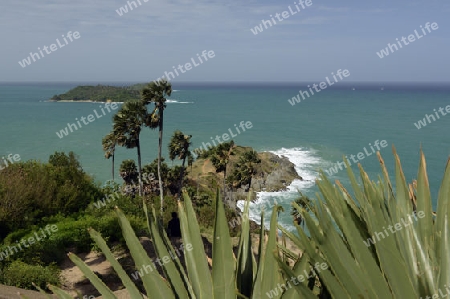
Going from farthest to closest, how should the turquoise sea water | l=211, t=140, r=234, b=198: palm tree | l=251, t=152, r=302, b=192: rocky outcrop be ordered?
the turquoise sea water
l=251, t=152, r=302, b=192: rocky outcrop
l=211, t=140, r=234, b=198: palm tree

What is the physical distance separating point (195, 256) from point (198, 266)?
0.08 meters

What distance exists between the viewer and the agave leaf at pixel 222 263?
1734 mm

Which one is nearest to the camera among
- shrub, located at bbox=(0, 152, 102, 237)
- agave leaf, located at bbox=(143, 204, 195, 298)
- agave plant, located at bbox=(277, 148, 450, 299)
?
agave plant, located at bbox=(277, 148, 450, 299)

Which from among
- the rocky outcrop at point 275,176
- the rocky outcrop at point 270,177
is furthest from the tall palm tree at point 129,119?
the rocky outcrop at point 275,176

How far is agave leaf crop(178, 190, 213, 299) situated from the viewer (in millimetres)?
1843

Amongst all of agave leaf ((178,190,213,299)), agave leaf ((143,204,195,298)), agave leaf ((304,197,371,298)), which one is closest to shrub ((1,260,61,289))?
agave leaf ((143,204,195,298))

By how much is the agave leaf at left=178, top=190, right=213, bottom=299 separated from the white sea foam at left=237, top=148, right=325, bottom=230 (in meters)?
23.0

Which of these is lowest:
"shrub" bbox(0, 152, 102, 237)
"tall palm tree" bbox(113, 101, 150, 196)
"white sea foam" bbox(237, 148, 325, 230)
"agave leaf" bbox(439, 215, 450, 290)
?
"white sea foam" bbox(237, 148, 325, 230)

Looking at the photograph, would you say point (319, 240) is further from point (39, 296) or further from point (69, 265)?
point (69, 265)

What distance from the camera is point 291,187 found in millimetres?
44562

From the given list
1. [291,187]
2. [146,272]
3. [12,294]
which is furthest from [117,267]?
[291,187]

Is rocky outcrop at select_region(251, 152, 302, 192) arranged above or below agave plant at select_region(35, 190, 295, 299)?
below

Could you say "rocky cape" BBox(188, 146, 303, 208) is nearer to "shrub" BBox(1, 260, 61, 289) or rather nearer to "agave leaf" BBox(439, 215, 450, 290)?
"shrub" BBox(1, 260, 61, 289)

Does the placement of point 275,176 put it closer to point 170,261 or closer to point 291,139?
point 291,139
